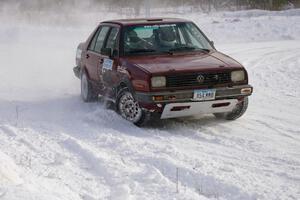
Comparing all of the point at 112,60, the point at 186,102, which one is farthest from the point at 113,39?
the point at 186,102

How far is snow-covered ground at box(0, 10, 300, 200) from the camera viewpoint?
15.0ft

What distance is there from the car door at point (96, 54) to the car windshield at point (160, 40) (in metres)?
0.79

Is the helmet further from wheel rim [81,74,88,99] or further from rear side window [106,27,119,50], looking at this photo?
wheel rim [81,74,88,99]

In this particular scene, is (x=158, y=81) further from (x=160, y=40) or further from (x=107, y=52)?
(x=107, y=52)

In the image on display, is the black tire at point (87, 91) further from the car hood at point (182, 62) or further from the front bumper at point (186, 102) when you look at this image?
the front bumper at point (186, 102)

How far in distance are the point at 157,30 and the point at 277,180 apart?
3.81 meters

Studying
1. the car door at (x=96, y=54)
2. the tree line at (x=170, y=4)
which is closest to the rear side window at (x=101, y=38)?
the car door at (x=96, y=54)

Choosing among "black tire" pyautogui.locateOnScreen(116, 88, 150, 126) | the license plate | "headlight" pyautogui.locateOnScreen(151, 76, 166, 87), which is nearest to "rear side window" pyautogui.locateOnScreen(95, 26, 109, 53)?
"black tire" pyautogui.locateOnScreen(116, 88, 150, 126)

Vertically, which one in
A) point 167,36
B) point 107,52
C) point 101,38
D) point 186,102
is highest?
point 167,36

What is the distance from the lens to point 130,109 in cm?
739

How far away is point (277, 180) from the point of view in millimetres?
4930

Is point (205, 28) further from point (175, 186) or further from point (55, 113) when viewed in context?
point (175, 186)

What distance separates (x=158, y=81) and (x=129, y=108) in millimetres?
798

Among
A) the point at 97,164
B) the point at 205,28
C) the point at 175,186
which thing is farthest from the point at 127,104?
the point at 205,28
